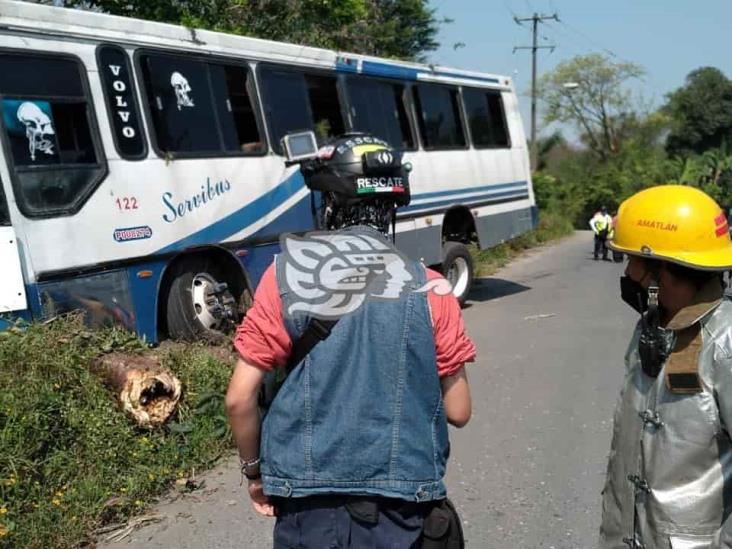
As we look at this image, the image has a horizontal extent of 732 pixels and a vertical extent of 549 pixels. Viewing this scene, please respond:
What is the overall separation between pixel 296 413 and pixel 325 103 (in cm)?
762

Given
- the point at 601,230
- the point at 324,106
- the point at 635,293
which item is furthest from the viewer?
the point at 601,230

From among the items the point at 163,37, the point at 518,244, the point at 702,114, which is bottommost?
the point at 518,244

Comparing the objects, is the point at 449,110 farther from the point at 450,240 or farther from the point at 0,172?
the point at 0,172

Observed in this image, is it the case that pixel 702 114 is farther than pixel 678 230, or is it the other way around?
pixel 702 114

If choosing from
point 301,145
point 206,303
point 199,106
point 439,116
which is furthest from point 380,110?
point 301,145

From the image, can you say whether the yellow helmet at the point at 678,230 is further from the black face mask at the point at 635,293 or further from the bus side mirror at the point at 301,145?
the bus side mirror at the point at 301,145

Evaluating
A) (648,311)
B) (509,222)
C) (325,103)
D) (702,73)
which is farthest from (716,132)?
(648,311)

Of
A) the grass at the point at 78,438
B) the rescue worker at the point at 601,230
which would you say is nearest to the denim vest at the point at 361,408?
the grass at the point at 78,438

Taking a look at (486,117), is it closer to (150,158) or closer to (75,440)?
(150,158)

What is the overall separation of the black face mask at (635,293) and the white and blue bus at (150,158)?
4.64 metres

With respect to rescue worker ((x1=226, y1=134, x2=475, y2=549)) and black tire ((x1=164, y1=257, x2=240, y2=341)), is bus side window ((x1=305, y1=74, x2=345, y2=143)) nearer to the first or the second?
black tire ((x1=164, y1=257, x2=240, y2=341))

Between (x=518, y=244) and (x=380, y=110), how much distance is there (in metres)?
11.2

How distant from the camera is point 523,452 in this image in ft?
17.7

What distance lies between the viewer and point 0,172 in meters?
5.95
